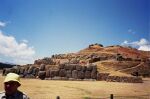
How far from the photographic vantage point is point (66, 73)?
38.8 m

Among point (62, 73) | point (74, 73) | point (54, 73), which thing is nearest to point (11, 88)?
point (74, 73)

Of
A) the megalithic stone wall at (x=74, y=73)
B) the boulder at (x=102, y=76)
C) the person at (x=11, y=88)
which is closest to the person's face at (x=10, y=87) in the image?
the person at (x=11, y=88)

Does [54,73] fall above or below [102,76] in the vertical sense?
above

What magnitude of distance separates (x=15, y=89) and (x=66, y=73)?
1329 inches

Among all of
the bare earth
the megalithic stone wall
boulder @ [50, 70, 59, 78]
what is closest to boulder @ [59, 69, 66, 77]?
the megalithic stone wall

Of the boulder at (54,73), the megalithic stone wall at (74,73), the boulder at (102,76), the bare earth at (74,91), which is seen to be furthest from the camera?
the boulder at (54,73)

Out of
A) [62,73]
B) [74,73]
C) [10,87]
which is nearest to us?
[10,87]

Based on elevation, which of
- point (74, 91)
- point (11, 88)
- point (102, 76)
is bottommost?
point (74, 91)

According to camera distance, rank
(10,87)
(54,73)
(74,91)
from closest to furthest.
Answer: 1. (10,87)
2. (74,91)
3. (54,73)

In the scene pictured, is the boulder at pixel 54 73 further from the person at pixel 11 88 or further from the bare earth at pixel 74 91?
the person at pixel 11 88

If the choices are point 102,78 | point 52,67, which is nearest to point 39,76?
point 52,67

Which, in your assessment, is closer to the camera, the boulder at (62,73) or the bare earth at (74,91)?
the bare earth at (74,91)

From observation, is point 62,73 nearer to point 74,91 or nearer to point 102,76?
point 102,76

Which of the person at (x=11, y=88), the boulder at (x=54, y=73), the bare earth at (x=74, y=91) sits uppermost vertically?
the boulder at (x=54, y=73)
